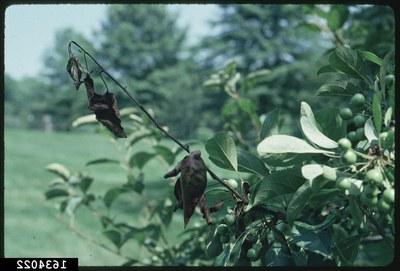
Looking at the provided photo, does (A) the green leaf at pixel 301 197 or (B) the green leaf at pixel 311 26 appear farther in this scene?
(B) the green leaf at pixel 311 26

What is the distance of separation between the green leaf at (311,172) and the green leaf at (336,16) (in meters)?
1.06

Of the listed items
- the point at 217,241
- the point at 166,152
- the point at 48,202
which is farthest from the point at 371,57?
the point at 48,202

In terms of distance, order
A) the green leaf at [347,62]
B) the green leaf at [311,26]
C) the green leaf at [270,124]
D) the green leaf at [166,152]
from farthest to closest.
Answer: the green leaf at [311,26], the green leaf at [166,152], the green leaf at [270,124], the green leaf at [347,62]

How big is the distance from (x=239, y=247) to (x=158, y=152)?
73cm

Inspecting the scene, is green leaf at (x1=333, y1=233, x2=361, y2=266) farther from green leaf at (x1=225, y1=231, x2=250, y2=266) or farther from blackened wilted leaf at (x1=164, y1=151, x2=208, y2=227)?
blackened wilted leaf at (x1=164, y1=151, x2=208, y2=227)

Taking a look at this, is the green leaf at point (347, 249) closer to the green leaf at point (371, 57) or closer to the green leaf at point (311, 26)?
the green leaf at point (371, 57)

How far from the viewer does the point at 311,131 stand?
85cm

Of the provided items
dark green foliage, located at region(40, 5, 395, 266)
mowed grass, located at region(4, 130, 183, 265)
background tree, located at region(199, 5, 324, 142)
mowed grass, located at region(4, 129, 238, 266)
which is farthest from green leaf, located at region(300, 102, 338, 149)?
background tree, located at region(199, 5, 324, 142)

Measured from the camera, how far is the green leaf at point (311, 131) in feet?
2.76

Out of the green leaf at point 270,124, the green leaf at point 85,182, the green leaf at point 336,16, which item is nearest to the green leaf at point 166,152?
the green leaf at point 85,182

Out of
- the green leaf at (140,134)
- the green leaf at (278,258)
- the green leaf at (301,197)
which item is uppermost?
the green leaf at (140,134)

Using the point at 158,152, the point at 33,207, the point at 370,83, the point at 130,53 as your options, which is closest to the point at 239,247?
the point at 370,83

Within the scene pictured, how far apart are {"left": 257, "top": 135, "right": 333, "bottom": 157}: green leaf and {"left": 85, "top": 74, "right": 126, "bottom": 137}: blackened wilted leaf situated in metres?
0.20

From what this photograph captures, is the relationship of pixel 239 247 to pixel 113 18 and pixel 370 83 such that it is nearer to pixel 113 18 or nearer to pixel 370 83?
pixel 370 83
